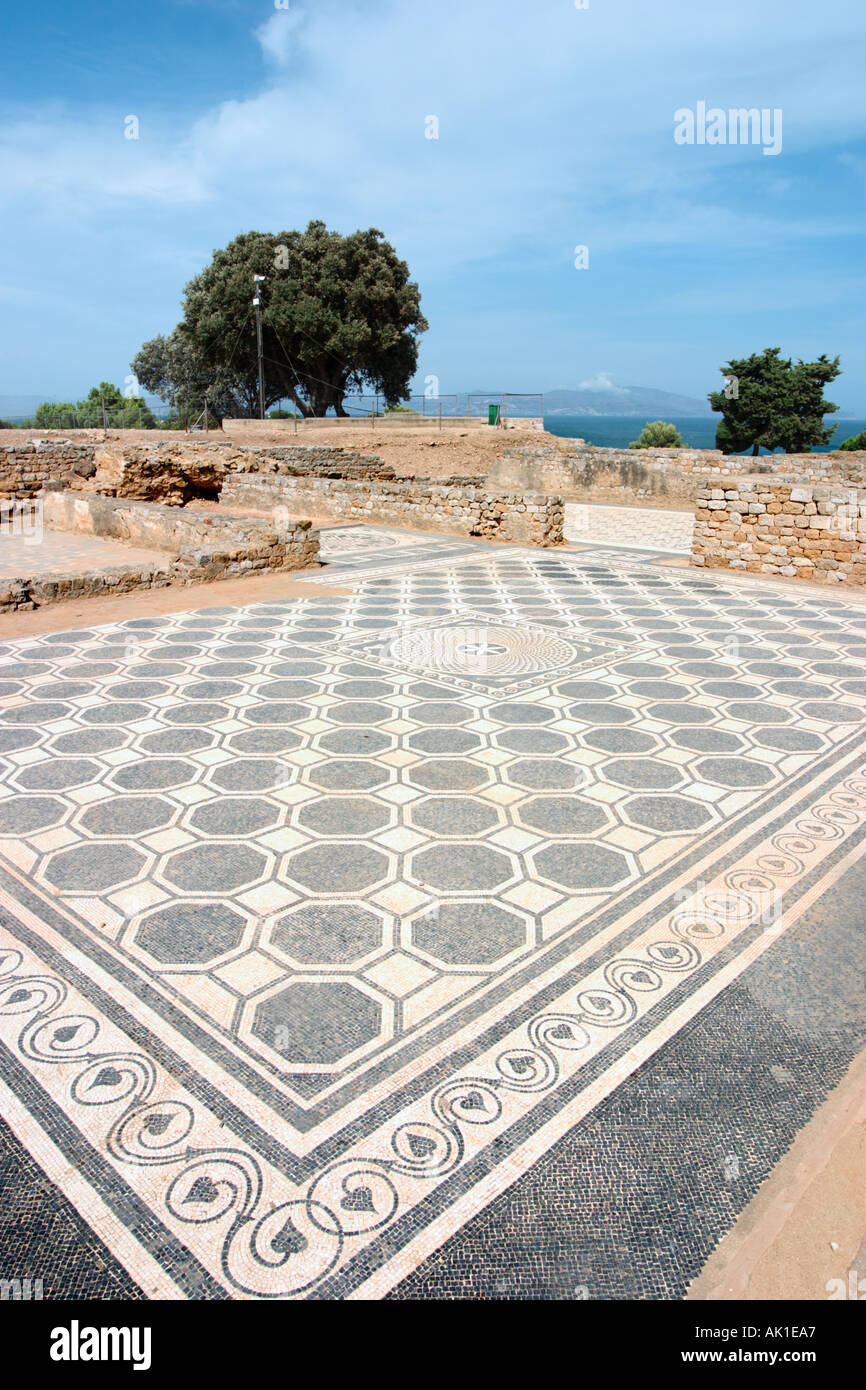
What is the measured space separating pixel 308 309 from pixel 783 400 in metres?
20.0

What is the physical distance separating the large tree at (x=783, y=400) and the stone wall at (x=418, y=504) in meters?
27.1

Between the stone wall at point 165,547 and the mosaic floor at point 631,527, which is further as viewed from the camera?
the mosaic floor at point 631,527

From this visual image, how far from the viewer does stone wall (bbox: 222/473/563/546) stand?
10.8 m

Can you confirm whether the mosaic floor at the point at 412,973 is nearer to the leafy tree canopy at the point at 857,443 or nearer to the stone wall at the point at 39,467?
the stone wall at the point at 39,467

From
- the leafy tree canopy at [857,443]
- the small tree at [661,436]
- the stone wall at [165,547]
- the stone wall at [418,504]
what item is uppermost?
the small tree at [661,436]

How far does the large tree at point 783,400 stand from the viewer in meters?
35.4

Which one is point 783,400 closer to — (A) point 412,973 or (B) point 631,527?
(B) point 631,527

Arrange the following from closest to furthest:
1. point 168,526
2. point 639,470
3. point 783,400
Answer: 1. point 168,526
2. point 639,470
3. point 783,400

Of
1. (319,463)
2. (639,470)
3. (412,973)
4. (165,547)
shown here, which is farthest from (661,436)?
(412,973)

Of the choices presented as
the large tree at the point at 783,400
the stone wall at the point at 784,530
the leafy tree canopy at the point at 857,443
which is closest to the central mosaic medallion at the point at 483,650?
the stone wall at the point at 784,530

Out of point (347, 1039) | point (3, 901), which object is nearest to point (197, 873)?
point (3, 901)

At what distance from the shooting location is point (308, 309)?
28625 mm

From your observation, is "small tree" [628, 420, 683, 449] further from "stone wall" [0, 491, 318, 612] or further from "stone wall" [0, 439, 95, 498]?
"stone wall" [0, 491, 318, 612]

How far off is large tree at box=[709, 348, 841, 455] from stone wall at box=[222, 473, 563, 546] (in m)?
27.1
